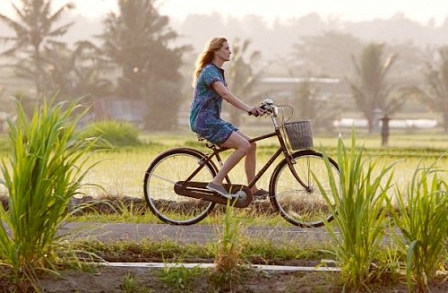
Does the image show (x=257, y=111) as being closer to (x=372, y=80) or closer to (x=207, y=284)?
(x=207, y=284)

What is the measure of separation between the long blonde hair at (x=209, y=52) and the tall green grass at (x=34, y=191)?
2.63m

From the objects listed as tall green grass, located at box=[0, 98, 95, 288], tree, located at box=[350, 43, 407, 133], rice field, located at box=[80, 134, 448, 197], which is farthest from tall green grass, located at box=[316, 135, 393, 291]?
tree, located at box=[350, 43, 407, 133]

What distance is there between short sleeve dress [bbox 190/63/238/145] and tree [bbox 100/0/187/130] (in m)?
45.2

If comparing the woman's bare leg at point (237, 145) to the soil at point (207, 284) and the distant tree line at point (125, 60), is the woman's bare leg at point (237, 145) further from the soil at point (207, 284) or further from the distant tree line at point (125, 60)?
the distant tree line at point (125, 60)

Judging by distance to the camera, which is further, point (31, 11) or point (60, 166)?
point (31, 11)

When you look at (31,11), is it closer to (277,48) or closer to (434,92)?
(434,92)

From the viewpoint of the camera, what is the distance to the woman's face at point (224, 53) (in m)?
8.10

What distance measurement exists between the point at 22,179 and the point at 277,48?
183 meters

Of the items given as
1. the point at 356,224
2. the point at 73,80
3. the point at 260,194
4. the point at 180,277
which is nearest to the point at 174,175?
the point at 260,194

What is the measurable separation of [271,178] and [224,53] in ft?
3.59

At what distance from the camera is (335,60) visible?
109875 millimetres

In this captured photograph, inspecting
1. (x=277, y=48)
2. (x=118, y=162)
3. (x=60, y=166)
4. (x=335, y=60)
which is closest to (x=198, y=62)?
(x=60, y=166)

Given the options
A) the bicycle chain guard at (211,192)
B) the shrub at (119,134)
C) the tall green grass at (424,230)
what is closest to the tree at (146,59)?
the shrub at (119,134)

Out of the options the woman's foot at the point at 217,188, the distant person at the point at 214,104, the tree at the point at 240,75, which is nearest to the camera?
the distant person at the point at 214,104
